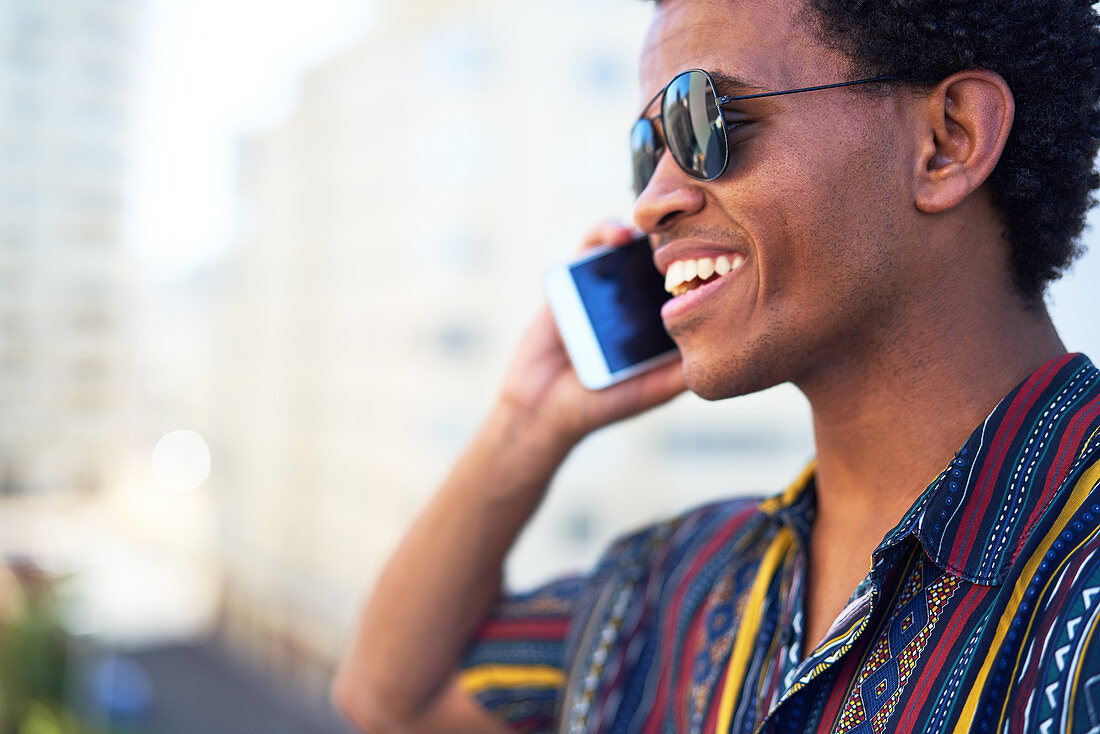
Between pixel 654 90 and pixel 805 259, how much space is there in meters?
0.27

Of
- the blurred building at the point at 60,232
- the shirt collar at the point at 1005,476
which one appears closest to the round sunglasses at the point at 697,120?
the shirt collar at the point at 1005,476

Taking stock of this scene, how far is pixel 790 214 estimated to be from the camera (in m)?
0.80

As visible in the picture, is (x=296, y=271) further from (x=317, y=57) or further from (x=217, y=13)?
(x=217, y=13)

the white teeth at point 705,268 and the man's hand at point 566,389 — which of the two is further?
the man's hand at point 566,389

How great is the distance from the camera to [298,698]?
28.9 meters

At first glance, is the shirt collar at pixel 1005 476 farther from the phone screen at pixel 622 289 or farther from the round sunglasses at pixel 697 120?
the phone screen at pixel 622 289

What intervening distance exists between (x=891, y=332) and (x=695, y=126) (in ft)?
0.86

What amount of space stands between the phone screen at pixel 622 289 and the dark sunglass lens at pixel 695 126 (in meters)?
0.34

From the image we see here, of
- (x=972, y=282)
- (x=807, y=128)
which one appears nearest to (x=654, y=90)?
(x=807, y=128)

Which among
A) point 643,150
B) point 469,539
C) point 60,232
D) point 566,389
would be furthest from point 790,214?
point 60,232

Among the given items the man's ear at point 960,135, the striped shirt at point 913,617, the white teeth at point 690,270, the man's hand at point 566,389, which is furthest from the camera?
the man's hand at point 566,389

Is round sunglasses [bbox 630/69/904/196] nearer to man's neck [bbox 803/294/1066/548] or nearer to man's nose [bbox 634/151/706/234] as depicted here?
man's nose [bbox 634/151/706/234]

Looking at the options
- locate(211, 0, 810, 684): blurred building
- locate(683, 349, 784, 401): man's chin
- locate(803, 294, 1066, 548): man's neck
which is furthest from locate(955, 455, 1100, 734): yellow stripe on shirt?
locate(211, 0, 810, 684): blurred building

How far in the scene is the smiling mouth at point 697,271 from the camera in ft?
2.79
